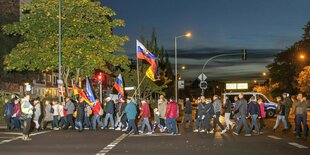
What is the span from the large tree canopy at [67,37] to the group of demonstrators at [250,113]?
9.96 m

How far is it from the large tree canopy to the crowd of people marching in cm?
583

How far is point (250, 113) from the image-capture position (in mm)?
22141

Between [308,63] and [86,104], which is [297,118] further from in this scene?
[308,63]

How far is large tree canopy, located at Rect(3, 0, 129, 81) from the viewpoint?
34.8m

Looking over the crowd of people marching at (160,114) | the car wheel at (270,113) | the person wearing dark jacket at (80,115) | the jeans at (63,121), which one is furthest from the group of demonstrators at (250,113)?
the car wheel at (270,113)

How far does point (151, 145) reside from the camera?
696 inches

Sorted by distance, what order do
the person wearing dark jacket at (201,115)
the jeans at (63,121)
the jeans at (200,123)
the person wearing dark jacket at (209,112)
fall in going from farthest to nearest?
the jeans at (63,121)
the jeans at (200,123)
the person wearing dark jacket at (201,115)
the person wearing dark jacket at (209,112)

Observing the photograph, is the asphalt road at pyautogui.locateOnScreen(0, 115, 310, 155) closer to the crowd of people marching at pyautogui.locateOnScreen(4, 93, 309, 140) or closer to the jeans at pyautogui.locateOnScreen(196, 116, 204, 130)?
the crowd of people marching at pyautogui.locateOnScreen(4, 93, 309, 140)

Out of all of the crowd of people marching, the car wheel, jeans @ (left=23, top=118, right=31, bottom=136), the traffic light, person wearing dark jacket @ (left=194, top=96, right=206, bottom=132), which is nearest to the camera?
jeans @ (left=23, top=118, right=31, bottom=136)

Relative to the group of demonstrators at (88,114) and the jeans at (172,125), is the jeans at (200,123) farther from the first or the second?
the jeans at (172,125)

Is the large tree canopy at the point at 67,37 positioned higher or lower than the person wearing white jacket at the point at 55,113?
higher

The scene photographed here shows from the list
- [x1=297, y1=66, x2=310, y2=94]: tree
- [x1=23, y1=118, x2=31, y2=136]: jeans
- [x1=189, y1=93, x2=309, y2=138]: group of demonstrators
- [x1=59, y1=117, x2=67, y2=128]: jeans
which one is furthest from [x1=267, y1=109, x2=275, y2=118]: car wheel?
[x1=297, y1=66, x2=310, y2=94]: tree

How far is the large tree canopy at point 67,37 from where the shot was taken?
34.8 m

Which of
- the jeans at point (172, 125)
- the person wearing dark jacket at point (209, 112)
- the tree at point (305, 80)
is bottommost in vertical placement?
the jeans at point (172, 125)
